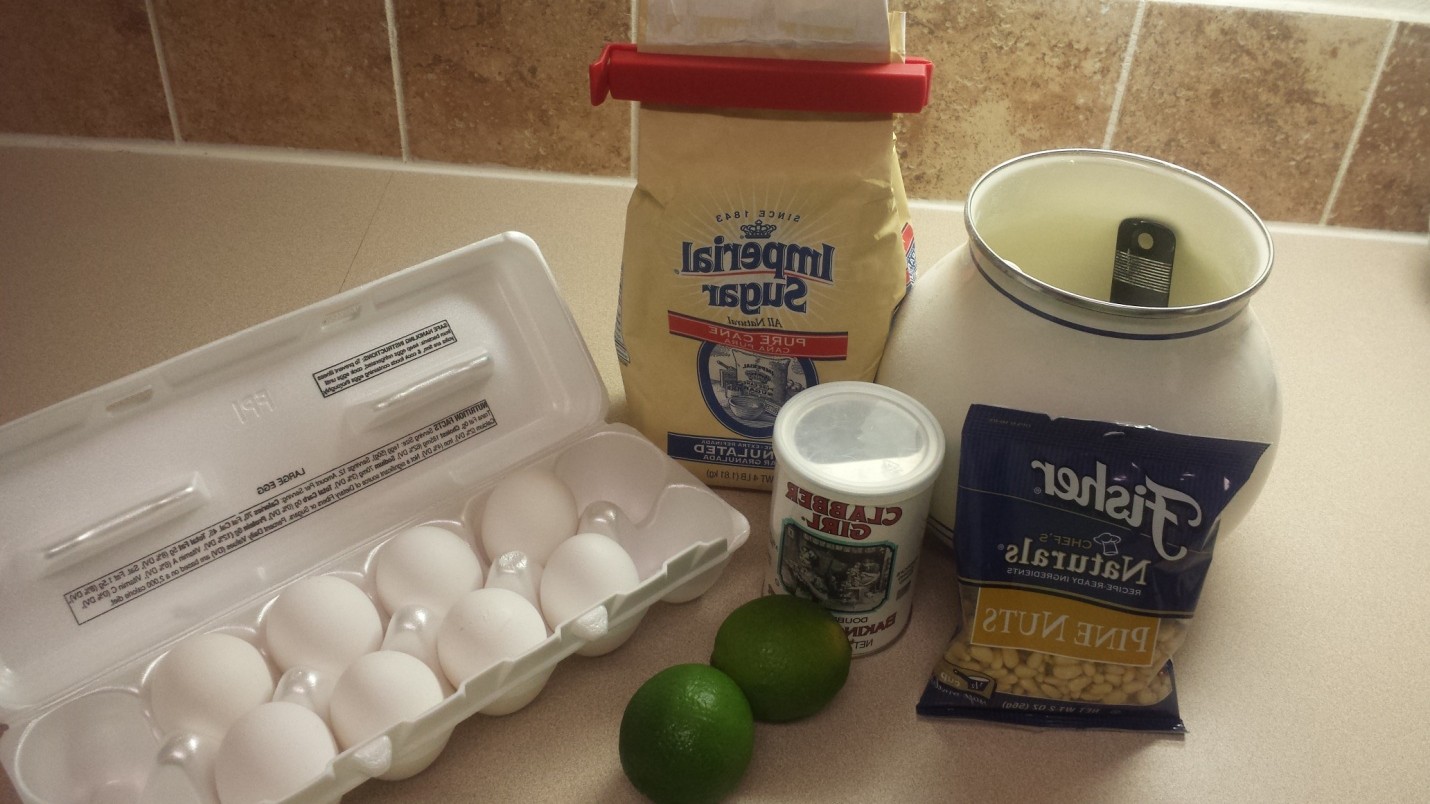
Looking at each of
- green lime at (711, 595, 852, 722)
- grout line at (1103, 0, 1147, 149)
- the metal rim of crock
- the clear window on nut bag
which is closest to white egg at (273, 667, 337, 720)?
green lime at (711, 595, 852, 722)

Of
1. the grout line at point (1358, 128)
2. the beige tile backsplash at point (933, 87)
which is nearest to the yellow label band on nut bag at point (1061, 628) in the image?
the beige tile backsplash at point (933, 87)

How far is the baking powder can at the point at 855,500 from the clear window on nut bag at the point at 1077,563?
40 millimetres

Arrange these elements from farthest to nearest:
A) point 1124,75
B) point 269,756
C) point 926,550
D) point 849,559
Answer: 1. point 1124,75
2. point 926,550
3. point 849,559
4. point 269,756

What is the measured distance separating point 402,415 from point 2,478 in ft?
0.85

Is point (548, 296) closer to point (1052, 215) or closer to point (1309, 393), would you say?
point (1052, 215)

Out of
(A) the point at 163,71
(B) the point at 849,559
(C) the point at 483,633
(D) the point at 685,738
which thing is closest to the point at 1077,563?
(B) the point at 849,559

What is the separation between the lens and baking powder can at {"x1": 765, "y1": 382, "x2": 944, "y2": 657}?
2.50 ft

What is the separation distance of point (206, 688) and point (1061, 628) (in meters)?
0.55

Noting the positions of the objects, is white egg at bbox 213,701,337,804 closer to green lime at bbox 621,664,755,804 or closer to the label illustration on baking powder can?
green lime at bbox 621,664,755,804

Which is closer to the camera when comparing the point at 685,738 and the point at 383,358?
the point at 685,738

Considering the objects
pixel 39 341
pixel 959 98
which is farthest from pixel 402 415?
pixel 959 98

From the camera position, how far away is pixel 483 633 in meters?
0.74

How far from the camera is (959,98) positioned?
48.2 inches

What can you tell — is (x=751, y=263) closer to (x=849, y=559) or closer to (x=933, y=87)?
(x=849, y=559)
